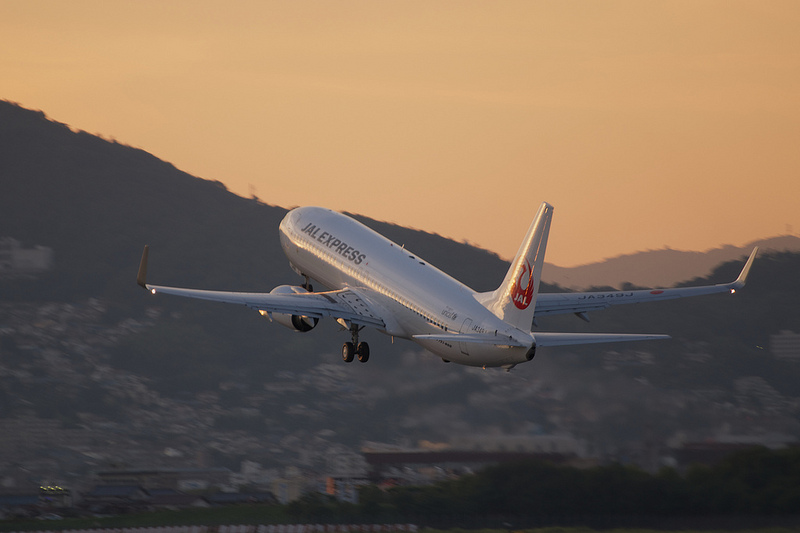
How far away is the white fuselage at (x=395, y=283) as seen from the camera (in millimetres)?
45975

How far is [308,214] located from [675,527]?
91.0 feet

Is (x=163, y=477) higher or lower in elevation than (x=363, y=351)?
lower

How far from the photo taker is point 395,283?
174ft

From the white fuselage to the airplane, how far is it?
0.18ft

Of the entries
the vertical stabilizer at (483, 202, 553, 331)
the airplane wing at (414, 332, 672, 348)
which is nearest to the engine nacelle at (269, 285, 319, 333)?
the airplane wing at (414, 332, 672, 348)

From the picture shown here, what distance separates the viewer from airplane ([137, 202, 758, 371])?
44500mm

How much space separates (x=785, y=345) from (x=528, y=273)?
64355 millimetres

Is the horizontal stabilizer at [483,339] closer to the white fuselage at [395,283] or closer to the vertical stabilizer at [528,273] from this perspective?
the white fuselage at [395,283]

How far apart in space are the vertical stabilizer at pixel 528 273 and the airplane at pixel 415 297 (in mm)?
42

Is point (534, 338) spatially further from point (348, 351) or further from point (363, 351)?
point (348, 351)

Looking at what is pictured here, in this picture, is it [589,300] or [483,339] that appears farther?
[589,300]

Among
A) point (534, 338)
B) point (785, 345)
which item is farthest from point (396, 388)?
point (785, 345)

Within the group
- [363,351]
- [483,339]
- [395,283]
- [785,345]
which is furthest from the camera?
[785,345]

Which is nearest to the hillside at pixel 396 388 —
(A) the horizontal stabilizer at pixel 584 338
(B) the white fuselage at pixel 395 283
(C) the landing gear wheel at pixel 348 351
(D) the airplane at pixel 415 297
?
Answer: (D) the airplane at pixel 415 297
